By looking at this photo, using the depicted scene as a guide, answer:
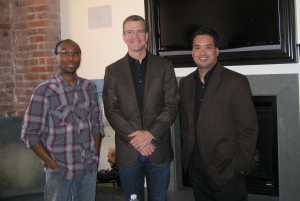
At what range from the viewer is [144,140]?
7.62 ft

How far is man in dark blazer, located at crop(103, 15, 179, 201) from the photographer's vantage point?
2.38 metres

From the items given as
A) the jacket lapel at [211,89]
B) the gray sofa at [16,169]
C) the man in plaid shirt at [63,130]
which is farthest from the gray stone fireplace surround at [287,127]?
the gray sofa at [16,169]

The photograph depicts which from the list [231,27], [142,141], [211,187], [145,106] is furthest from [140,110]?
[231,27]

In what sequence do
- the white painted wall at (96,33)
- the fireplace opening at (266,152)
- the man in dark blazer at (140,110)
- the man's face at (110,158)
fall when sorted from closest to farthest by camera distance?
the man in dark blazer at (140,110) → the fireplace opening at (266,152) → the white painted wall at (96,33) → the man's face at (110,158)

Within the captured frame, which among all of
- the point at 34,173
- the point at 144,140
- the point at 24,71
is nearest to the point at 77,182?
the point at 144,140

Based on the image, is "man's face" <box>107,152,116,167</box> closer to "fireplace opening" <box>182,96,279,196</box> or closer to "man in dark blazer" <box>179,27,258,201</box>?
"fireplace opening" <box>182,96,279,196</box>

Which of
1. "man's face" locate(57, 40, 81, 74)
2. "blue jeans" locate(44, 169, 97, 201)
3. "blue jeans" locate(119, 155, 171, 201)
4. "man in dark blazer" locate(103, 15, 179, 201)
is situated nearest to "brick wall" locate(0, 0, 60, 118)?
"man's face" locate(57, 40, 81, 74)

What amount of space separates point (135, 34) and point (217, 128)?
2.63 feet

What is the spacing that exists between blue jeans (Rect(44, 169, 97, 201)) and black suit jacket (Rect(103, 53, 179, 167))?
245mm

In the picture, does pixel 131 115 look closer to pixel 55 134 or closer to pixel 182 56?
pixel 55 134

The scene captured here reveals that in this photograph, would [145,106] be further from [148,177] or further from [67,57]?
[67,57]

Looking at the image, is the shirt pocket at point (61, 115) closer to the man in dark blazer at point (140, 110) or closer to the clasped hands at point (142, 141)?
the man in dark blazer at point (140, 110)

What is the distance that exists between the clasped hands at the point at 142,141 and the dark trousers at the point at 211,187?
11.4 inches

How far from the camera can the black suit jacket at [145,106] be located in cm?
238
